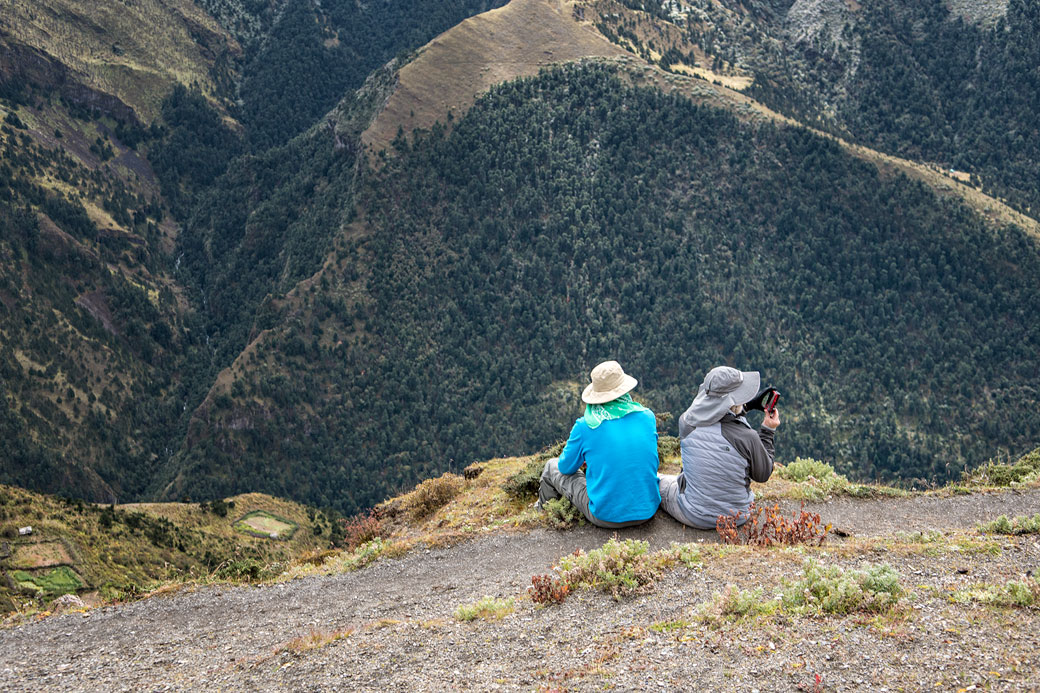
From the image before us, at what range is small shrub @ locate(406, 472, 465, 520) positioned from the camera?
62.1ft

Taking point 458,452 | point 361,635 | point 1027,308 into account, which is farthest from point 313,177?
point 361,635

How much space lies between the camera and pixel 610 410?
39.8ft

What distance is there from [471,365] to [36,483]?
3615cm

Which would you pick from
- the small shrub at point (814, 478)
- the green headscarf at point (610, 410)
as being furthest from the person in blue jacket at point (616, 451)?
the small shrub at point (814, 478)

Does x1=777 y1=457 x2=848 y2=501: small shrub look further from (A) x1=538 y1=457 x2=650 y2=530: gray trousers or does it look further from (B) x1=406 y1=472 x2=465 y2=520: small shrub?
(B) x1=406 y1=472 x2=465 y2=520: small shrub

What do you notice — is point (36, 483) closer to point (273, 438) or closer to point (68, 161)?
point (273, 438)

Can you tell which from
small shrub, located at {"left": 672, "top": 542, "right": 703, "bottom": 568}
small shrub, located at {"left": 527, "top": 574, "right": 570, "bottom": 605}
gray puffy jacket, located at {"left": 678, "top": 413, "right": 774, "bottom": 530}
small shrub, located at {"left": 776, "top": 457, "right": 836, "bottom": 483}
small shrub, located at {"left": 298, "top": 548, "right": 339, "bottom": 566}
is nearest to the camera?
small shrub, located at {"left": 527, "top": 574, "right": 570, "bottom": 605}

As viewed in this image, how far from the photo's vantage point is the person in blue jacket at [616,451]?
11945mm

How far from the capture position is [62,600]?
15648 millimetres

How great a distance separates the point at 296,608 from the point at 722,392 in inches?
257

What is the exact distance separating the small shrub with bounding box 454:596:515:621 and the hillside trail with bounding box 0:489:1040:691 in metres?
0.49

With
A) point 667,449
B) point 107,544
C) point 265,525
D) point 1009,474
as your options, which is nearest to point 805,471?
point 667,449

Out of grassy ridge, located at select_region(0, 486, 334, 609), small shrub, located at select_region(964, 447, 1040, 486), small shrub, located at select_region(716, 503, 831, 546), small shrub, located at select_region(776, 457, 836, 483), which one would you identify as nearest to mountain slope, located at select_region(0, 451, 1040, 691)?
small shrub, located at select_region(716, 503, 831, 546)

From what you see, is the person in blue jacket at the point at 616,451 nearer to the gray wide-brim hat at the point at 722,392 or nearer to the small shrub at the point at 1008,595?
the gray wide-brim hat at the point at 722,392
